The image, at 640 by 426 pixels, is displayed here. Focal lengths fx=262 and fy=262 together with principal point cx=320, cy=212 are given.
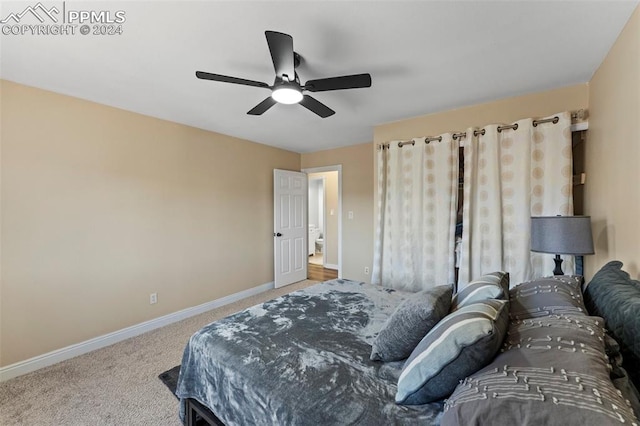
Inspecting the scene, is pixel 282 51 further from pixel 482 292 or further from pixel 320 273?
pixel 320 273

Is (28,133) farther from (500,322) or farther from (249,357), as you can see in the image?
(500,322)

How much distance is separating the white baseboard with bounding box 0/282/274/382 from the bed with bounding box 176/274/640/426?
1.74 metres

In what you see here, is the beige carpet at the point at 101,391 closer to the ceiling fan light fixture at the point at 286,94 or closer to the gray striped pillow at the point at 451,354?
the gray striped pillow at the point at 451,354

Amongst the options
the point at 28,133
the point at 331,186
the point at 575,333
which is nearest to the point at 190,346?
the point at 575,333

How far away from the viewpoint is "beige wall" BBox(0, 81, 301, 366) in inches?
88.6

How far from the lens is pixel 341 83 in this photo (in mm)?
1767

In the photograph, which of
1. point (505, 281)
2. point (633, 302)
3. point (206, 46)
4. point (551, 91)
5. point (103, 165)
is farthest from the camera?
point (103, 165)

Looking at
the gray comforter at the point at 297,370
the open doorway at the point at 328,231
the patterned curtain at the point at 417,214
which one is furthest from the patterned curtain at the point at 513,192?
the open doorway at the point at 328,231

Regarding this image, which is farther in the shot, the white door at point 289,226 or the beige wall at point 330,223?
the beige wall at point 330,223

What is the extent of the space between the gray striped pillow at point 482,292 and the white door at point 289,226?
349cm

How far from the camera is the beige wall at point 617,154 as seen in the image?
58.8 inches

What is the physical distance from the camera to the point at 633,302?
40.3 inches

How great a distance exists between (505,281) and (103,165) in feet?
12.0

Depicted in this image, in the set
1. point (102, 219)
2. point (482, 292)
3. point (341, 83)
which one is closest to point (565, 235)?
point (482, 292)
